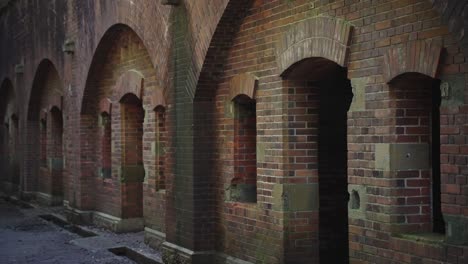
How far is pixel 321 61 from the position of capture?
6668 millimetres

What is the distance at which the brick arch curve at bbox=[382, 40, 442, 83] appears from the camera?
Answer: 5.10 metres

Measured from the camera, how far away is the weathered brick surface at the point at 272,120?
5.39m

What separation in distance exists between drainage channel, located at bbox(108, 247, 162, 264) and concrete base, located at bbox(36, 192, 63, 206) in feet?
24.8

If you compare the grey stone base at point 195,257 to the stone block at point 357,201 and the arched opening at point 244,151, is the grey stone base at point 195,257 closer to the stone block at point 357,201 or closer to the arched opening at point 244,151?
the arched opening at point 244,151

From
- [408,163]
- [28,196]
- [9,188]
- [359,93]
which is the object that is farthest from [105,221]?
[9,188]

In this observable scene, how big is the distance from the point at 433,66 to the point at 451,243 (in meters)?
1.33

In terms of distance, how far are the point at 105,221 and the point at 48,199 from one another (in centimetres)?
592

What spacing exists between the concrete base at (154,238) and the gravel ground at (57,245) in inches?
4.3

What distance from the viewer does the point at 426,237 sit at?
5.39 m

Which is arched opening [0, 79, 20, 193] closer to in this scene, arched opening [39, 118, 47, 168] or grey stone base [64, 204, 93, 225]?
arched opening [39, 118, 47, 168]

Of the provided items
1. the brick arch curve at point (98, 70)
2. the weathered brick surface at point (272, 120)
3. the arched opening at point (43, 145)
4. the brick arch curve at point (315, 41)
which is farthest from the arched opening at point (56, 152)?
the brick arch curve at point (315, 41)

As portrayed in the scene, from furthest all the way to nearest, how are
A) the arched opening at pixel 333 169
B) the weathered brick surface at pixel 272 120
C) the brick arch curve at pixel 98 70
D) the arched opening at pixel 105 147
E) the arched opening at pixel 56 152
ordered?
the arched opening at pixel 56 152, the arched opening at pixel 105 147, the brick arch curve at pixel 98 70, the arched opening at pixel 333 169, the weathered brick surface at pixel 272 120

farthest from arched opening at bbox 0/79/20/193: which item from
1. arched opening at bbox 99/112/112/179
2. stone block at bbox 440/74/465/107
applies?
stone block at bbox 440/74/465/107

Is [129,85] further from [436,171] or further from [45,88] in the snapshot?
[45,88]
